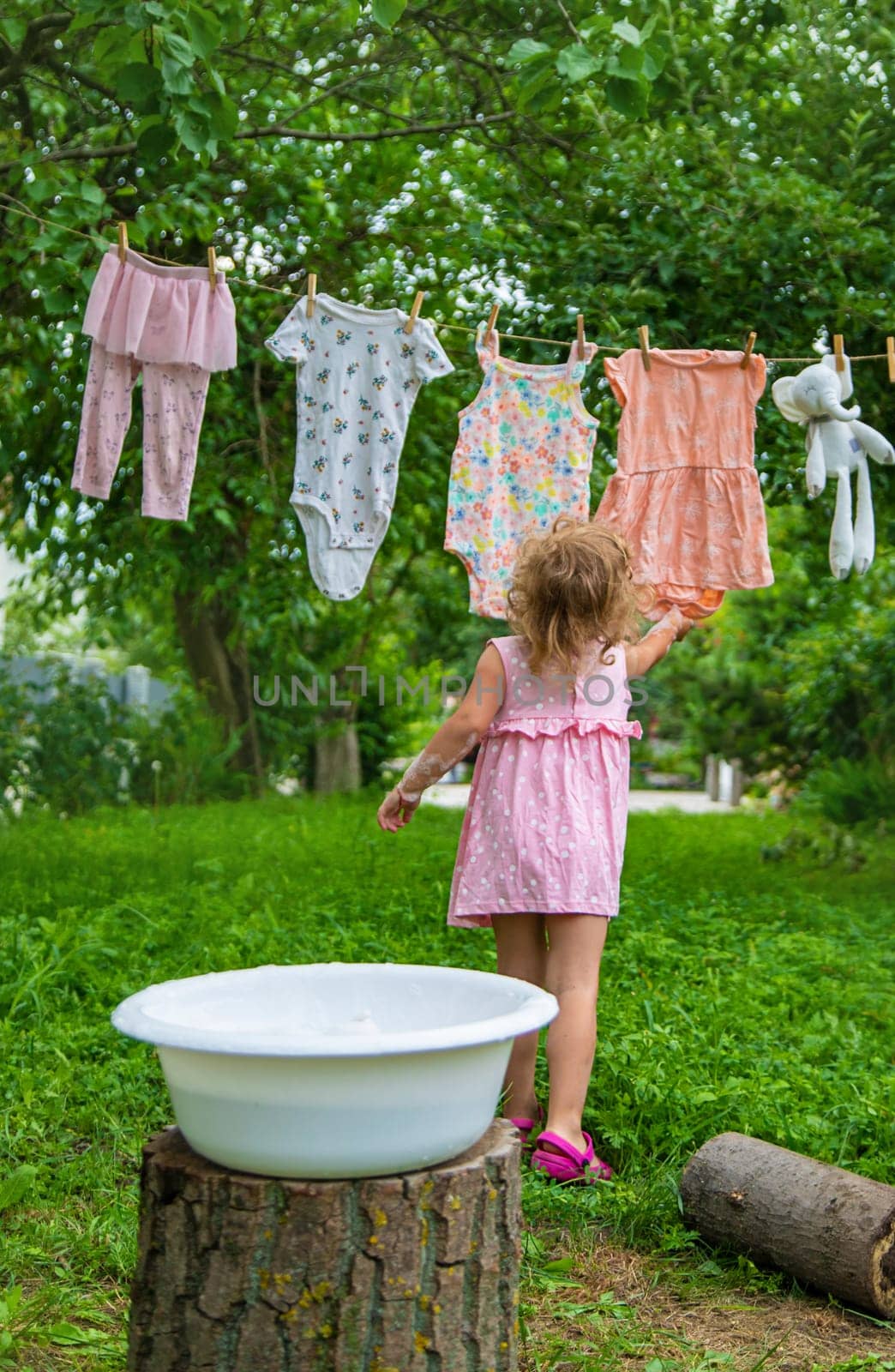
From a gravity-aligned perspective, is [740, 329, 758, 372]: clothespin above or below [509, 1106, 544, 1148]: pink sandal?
above

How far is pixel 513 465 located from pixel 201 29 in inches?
66.3

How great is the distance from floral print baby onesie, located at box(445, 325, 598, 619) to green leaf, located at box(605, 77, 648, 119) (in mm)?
785

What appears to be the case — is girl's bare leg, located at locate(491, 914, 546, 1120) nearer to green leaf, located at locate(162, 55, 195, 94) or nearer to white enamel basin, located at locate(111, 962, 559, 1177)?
white enamel basin, located at locate(111, 962, 559, 1177)

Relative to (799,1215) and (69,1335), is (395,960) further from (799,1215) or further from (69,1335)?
(69,1335)

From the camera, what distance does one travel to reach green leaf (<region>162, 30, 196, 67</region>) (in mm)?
3898

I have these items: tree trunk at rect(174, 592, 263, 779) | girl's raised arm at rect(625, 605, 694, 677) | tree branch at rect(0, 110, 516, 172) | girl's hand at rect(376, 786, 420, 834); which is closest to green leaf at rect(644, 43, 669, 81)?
tree branch at rect(0, 110, 516, 172)

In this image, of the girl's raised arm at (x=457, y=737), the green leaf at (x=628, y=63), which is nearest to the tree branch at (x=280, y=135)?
the green leaf at (x=628, y=63)

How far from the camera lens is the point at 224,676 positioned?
11.5 metres

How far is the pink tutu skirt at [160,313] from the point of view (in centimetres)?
435

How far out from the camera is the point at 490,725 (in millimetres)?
3203

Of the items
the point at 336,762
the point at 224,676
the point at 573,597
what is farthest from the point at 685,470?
the point at 336,762

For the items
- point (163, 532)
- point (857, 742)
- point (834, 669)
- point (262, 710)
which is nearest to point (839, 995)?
point (163, 532)

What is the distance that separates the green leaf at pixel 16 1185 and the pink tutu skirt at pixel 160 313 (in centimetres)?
269

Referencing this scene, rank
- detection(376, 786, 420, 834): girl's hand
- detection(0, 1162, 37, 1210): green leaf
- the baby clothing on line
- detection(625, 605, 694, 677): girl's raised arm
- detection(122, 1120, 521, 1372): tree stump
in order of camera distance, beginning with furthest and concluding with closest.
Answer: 1. the baby clothing on line
2. detection(625, 605, 694, 677): girl's raised arm
3. detection(376, 786, 420, 834): girl's hand
4. detection(0, 1162, 37, 1210): green leaf
5. detection(122, 1120, 521, 1372): tree stump
